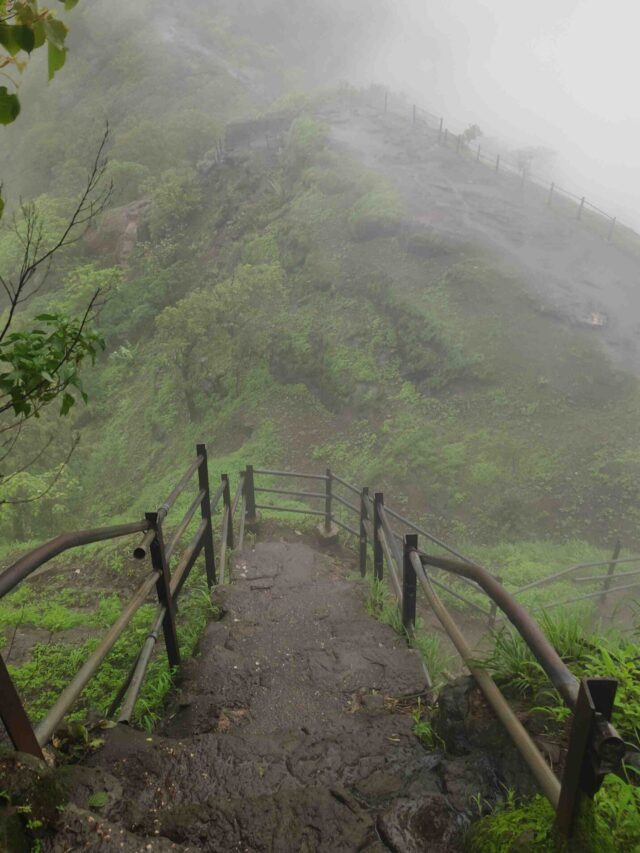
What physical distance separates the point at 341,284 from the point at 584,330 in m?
6.35

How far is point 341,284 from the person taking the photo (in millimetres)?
15359

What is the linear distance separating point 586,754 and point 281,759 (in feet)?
5.50

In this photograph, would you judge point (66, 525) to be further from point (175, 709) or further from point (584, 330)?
point (584, 330)

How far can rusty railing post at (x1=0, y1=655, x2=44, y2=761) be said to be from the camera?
1664 mm

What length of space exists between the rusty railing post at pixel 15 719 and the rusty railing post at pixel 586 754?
62.0 inches

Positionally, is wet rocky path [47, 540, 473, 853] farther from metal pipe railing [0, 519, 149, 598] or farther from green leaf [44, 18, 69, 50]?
green leaf [44, 18, 69, 50]

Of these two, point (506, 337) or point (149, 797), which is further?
point (506, 337)

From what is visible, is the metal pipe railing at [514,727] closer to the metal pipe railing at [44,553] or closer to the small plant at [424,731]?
the small plant at [424,731]

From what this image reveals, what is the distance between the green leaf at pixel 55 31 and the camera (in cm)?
146

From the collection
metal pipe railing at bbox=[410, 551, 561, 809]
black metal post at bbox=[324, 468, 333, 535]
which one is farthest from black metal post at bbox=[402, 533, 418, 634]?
black metal post at bbox=[324, 468, 333, 535]

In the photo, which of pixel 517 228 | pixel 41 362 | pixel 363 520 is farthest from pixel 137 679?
pixel 517 228

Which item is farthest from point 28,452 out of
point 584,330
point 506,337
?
point 584,330

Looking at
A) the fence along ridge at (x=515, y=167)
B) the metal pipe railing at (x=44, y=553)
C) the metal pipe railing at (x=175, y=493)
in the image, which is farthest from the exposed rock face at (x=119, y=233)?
the metal pipe railing at (x=44, y=553)

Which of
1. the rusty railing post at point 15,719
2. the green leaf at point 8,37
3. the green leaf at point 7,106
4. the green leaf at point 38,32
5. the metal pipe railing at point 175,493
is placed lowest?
the metal pipe railing at point 175,493
